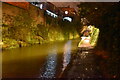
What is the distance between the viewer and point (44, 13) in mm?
40062

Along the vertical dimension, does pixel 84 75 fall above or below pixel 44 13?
below

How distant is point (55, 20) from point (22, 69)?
3300cm

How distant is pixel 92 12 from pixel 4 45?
13677mm

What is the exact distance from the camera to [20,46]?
25.6 m

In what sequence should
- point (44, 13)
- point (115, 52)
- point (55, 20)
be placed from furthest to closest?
1. point (55, 20)
2. point (44, 13)
3. point (115, 52)

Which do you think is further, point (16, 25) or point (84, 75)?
point (16, 25)

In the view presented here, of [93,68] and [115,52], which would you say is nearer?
[115,52]

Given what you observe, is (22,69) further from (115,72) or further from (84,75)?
(115,72)

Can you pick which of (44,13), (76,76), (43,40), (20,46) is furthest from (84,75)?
(44,13)

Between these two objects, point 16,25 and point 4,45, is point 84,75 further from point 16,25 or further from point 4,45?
point 16,25

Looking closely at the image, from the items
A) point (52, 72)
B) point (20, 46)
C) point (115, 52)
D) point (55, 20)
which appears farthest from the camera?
point (55, 20)

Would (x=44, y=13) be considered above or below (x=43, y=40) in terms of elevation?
above

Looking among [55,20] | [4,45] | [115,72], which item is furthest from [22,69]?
[55,20]

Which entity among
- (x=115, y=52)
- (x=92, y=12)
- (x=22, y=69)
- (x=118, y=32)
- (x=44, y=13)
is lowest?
(x=22, y=69)
